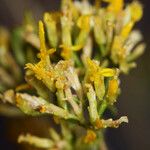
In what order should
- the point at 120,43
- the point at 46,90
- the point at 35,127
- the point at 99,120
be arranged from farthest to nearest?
the point at 35,127 < the point at 120,43 < the point at 46,90 < the point at 99,120

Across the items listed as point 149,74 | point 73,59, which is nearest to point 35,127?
point 73,59

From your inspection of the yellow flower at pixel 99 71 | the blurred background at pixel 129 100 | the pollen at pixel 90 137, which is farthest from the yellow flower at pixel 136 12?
the blurred background at pixel 129 100

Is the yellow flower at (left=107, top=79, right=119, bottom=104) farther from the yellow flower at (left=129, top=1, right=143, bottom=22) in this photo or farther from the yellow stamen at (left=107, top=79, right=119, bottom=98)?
the yellow flower at (left=129, top=1, right=143, bottom=22)

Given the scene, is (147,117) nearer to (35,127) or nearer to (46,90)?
(35,127)

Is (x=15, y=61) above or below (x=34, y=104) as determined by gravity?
above

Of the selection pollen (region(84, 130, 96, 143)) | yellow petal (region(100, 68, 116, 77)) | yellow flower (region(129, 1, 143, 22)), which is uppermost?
yellow flower (region(129, 1, 143, 22))

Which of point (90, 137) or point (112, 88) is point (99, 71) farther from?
point (90, 137)

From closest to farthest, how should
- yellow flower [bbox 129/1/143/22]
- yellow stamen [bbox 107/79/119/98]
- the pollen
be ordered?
yellow stamen [bbox 107/79/119/98]
the pollen
yellow flower [bbox 129/1/143/22]

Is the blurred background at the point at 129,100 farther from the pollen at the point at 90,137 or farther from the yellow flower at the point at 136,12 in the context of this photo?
the pollen at the point at 90,137

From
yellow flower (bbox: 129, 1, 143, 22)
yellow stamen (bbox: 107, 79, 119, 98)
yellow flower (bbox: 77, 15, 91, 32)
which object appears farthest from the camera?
yellow flower (bbox: 129, 1, 143, 22)

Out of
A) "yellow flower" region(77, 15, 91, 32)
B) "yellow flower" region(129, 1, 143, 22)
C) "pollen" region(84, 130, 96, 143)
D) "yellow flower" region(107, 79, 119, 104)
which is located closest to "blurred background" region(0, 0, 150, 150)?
"yellow flower" region(129, 1, 143, 22)

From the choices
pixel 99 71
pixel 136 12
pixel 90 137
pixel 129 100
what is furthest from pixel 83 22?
pixel 129 100
